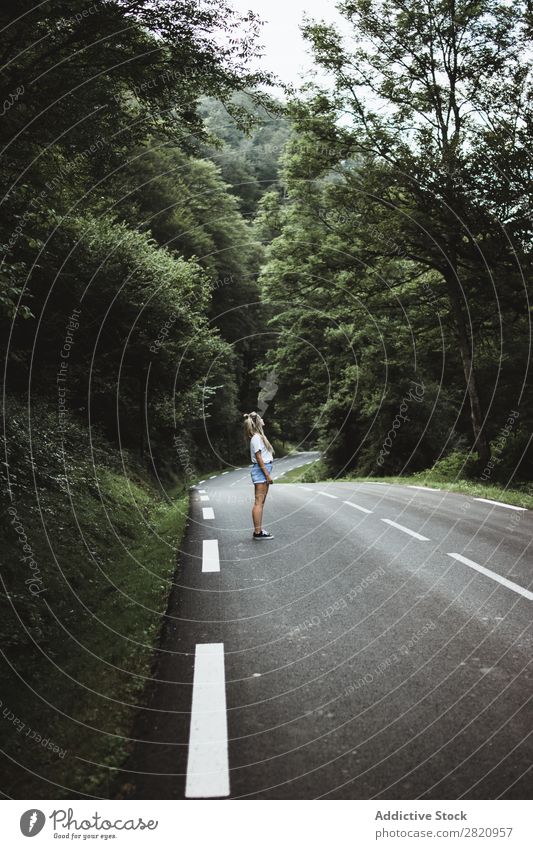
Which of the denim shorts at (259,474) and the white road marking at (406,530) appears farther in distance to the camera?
the denim shorts at (259,474)

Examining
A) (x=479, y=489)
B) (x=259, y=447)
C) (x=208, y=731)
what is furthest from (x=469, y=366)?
(x=208, y=731)

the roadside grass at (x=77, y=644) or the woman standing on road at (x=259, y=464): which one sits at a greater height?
the woman standing on road at (x=259, y=464)

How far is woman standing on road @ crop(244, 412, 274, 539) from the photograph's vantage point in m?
9.11

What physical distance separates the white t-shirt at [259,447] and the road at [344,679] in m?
2.00

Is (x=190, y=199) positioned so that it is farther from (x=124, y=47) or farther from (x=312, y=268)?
(x=124, y=47)

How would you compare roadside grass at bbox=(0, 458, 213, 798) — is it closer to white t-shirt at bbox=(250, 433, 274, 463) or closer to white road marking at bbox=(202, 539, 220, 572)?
white road marking at bbox=(202, 539, 220, 572)

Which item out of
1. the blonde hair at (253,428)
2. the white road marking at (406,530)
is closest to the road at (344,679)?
the white road marking at (406,530)

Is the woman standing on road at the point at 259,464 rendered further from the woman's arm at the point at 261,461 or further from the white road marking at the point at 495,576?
the white road marking at the point at 495,576

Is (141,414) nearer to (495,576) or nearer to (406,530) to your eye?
(406,530)

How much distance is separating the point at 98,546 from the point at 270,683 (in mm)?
4567

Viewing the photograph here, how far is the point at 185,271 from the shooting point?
1764 centimetres

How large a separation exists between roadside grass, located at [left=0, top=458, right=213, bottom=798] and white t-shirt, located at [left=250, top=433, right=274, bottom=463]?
6.30ft

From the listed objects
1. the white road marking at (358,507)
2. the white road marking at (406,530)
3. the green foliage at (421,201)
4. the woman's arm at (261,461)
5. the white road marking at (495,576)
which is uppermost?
the green foliage at (421,201)

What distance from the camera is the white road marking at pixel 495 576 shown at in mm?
5633
